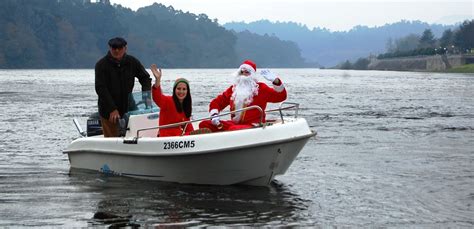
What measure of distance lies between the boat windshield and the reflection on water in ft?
3.84

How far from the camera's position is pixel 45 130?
2256 centimetres

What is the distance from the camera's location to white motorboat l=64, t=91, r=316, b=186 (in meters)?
11.0

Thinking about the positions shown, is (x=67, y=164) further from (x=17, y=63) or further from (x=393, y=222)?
(x=17, y=63)

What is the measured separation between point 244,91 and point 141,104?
2.03 meters

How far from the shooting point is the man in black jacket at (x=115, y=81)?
12531mm

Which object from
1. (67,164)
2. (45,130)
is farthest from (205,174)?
(45,130)

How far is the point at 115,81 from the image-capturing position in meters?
12.7

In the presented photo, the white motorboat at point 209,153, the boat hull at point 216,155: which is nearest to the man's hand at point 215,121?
the white motorboat at point 209,153

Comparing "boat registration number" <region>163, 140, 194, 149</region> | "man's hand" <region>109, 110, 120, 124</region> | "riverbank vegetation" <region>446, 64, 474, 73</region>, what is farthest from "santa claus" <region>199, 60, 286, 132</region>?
"riverbank vegetation" <region>446, 64, 474, 73</region>

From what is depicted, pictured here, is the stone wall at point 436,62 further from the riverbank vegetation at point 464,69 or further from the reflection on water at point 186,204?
the reflection on water at point 186,204

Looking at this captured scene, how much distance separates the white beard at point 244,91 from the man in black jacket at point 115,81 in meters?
1.65

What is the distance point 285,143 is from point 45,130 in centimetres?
1292

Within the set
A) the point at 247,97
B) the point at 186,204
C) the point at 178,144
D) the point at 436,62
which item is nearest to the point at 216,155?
the point at 178,144

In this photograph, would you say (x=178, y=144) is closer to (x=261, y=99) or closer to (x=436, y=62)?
(x=261, y=99)
